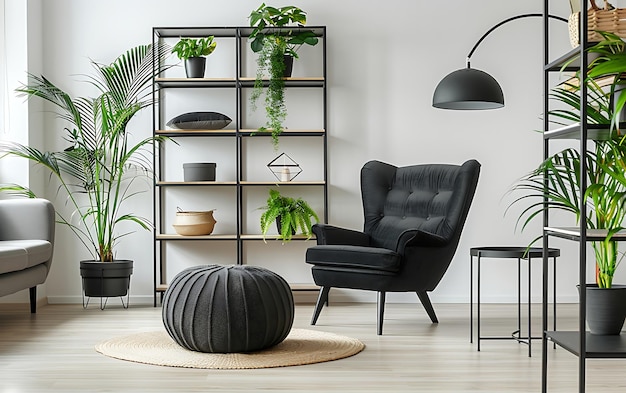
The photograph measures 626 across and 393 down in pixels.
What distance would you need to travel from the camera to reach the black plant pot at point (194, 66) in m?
5.79

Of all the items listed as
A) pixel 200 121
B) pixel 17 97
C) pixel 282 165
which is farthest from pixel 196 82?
pixel 17 97

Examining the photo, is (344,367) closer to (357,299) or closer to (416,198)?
(416,198)

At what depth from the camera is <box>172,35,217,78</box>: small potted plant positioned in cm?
577

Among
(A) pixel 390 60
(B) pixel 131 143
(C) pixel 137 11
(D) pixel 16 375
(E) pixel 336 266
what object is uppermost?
(C) pixel 137 11

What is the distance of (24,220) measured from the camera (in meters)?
5.28

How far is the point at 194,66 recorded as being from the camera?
228 inches

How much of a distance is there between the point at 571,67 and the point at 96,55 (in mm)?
4056

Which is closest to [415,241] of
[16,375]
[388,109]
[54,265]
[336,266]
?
[336,266]

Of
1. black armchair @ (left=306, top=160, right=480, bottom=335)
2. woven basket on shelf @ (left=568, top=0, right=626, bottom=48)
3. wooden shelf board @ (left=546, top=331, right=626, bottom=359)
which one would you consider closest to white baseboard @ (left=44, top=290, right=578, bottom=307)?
black armchair @ (left=306, top=160, right=480, bottom=335)

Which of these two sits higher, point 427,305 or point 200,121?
point 200,121

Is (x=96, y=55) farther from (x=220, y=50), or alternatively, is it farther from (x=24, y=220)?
(x=24, y=220)

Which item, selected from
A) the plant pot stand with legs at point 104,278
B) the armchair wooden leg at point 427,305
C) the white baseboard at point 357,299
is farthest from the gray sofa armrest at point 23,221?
the armchair wooden leg at point 427,305

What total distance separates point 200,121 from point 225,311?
7.79 feet

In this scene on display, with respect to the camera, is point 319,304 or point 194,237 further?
point 194,237
